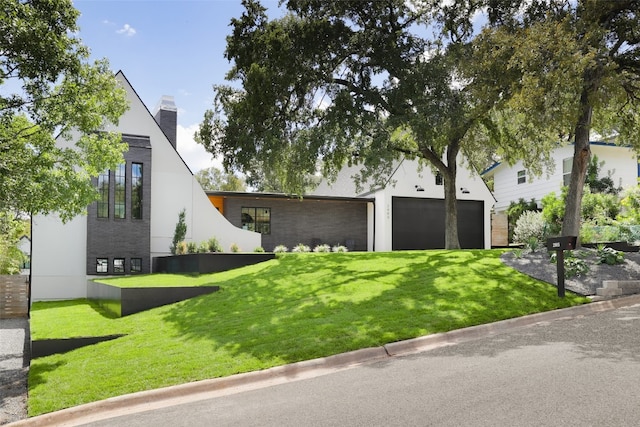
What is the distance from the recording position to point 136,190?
68.1 ft

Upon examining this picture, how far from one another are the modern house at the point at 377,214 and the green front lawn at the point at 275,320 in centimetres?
1166

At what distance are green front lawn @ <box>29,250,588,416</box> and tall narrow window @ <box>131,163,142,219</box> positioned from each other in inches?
250

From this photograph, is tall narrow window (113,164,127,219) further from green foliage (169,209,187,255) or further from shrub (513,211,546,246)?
shrub (513,211,546,246)

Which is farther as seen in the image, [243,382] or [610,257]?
[610,257]

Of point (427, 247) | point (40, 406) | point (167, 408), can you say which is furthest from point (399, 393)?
point (427, 247)

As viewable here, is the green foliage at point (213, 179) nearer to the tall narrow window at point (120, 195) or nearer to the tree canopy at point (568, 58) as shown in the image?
the tall narrow window at point (120, 195)

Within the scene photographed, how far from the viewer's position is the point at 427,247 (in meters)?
28.2

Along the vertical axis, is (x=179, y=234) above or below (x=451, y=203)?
below

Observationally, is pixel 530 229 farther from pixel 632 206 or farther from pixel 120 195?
pixel 120 195

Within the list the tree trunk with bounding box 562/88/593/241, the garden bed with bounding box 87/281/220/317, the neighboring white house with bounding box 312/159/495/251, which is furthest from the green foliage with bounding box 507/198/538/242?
the garden bed with bounding box 87/281/220/317

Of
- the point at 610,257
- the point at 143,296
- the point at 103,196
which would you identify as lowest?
the point at 143,296

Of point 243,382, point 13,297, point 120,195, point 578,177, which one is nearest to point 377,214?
point 120,195

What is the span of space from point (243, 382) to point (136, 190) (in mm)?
15468

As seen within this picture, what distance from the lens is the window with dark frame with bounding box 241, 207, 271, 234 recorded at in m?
26.4
